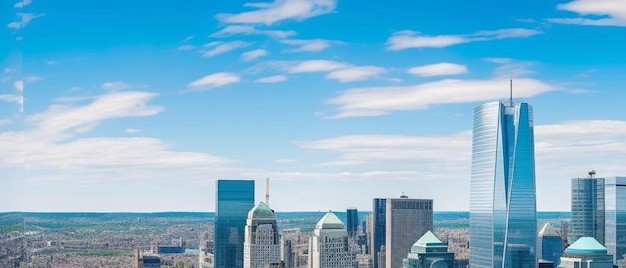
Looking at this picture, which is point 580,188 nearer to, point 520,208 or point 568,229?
point 568,229

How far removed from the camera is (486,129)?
19.3 m

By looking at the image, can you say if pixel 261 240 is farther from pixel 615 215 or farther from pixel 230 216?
pixel 615 215

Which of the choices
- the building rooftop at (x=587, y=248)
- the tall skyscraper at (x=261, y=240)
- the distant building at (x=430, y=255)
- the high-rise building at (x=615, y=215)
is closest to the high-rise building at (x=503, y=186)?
the distant building at (x=430, y=255)

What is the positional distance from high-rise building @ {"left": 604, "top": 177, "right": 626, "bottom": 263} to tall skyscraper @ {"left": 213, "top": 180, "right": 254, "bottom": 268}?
902 centimetres

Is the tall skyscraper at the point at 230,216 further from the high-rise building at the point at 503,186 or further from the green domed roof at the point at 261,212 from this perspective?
the high-rise building at the point at 503,186

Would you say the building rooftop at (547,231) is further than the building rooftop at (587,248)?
Yes

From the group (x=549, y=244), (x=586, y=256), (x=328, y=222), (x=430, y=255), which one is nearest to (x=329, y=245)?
(x=328, y=222)

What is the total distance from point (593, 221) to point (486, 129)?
6114 millimetres

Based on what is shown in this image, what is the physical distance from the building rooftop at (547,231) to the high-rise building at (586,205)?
20.1 inches

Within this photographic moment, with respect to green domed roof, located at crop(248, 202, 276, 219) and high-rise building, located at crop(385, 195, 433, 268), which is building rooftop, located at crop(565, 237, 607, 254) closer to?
high-rise building, located at crop(385, 195, 433, 268)

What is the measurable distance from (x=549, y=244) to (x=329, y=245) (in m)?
7.52

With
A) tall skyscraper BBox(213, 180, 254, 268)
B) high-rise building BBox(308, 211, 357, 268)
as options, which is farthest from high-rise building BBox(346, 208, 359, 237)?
high-rise building BBox(308, 211, 357, 268)

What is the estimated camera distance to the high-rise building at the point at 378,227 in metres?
23.3

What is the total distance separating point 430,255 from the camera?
66.5 feet
